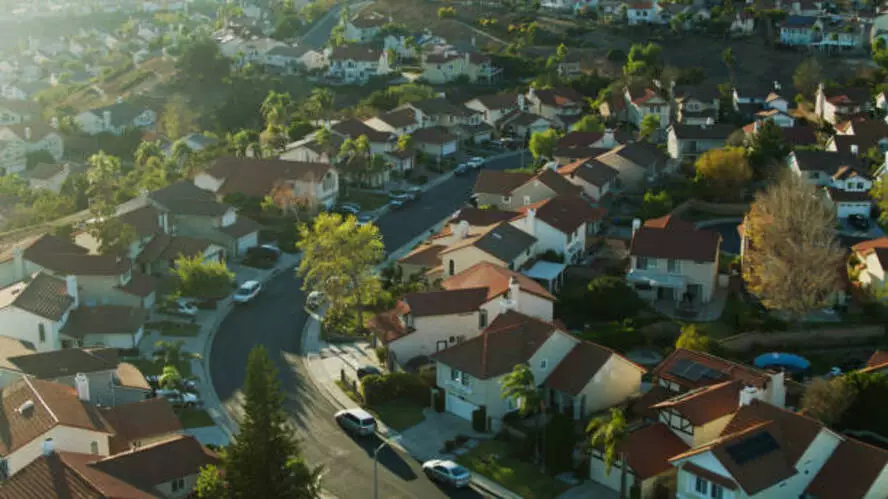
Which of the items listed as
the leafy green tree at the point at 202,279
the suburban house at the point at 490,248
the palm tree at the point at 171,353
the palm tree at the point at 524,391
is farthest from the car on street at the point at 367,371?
the leafy green tree at the point at 202,279

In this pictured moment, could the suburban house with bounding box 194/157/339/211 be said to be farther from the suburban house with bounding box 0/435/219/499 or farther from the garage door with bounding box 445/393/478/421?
the suburban house with bounding box 0/435/219/499

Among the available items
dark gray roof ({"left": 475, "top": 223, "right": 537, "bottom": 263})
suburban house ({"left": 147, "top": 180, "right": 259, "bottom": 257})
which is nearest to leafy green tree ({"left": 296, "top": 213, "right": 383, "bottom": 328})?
dark gray roof ({"left": 475, "top": 223, "right": 537, "bottom": 263})

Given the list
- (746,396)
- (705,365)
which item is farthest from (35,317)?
(746,396)

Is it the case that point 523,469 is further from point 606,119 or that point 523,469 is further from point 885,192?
point 606,119

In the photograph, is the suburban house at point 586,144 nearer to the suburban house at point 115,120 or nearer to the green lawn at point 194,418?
the green lawn at point 194,418

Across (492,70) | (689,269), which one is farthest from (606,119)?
(689,269)

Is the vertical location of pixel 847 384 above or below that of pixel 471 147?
above
